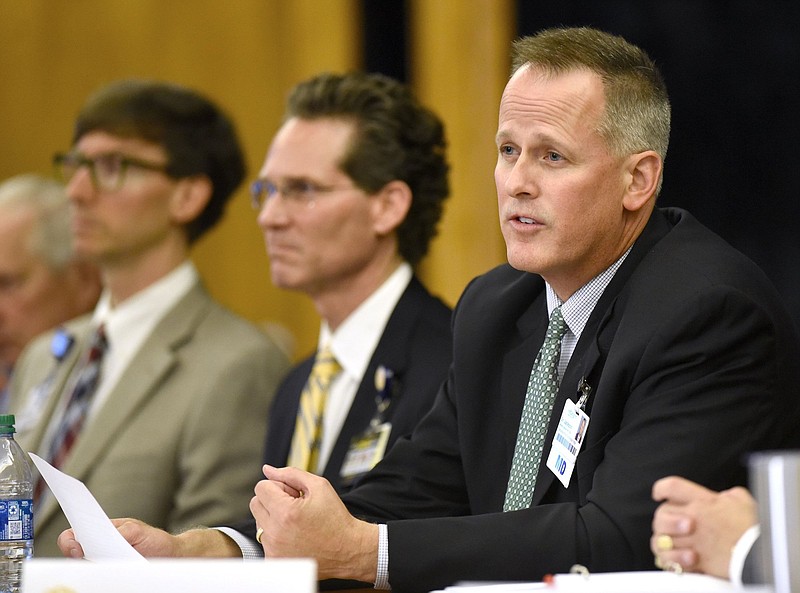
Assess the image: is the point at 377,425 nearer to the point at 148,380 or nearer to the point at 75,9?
the point at 148,380

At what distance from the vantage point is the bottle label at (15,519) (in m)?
1.99

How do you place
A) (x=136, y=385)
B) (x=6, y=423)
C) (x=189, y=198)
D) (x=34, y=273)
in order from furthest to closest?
(x=34, y=273)
(x=189, y=198)
(x=136, y=385)
(x=6, y=423)

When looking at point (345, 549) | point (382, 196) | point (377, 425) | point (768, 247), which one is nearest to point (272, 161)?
point (382, 196)

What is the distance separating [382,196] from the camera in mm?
3650

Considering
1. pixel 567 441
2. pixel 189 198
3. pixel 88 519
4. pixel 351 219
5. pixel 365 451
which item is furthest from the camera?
pixel 189 198

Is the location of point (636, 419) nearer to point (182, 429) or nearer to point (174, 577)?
point (174, 577)

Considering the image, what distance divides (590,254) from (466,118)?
298 centimetres

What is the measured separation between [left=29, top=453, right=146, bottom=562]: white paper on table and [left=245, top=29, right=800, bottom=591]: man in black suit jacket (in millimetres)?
229

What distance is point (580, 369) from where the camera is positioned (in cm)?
216

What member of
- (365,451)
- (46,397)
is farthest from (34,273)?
(365,451)

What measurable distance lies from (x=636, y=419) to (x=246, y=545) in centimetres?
75

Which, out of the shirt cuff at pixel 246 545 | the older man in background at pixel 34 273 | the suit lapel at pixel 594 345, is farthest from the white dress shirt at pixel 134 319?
the suit lapel at pixel 594 345

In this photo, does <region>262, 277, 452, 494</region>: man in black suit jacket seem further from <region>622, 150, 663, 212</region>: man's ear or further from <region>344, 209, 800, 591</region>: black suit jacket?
<region>622, 150, 663, 212</region>: man's ear

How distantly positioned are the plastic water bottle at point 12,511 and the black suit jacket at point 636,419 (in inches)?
23.2
